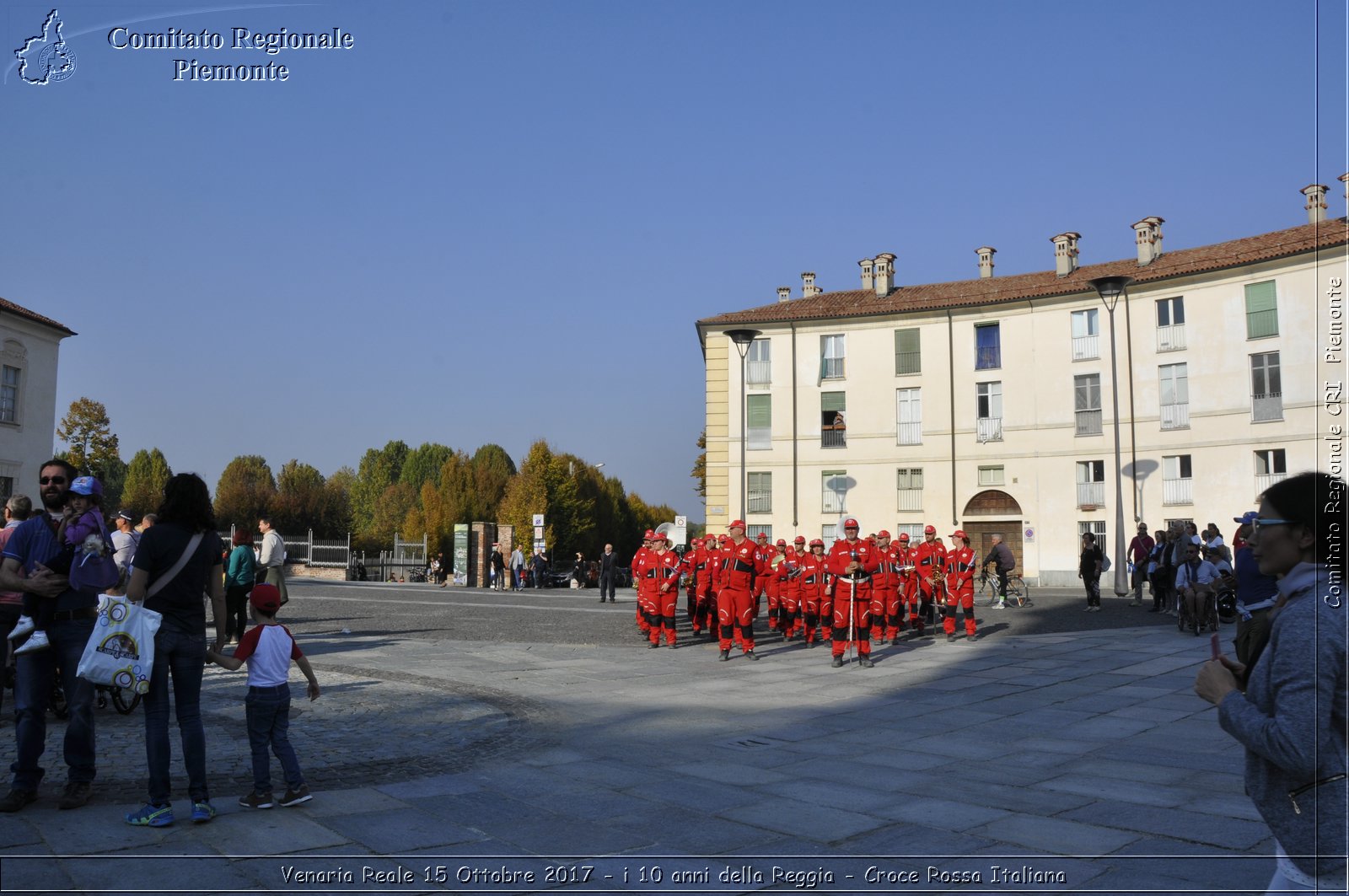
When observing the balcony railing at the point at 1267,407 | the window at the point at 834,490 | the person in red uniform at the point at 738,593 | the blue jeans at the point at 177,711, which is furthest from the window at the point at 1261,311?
the blue jeans at the point at 177,711

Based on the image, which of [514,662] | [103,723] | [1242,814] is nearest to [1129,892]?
[1242,814]

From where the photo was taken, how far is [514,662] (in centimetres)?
1411

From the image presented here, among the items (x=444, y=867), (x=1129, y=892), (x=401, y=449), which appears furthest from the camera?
(x=401, y=449)

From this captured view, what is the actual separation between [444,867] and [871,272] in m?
43.6

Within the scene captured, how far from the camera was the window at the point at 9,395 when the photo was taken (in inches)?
1423

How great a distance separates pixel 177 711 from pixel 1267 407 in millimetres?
36874

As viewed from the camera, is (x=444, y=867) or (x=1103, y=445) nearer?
(x=444, y=867)

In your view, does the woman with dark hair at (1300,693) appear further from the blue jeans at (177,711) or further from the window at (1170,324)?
the window at (1170,324)

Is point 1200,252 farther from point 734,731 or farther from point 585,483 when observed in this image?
point 585,483

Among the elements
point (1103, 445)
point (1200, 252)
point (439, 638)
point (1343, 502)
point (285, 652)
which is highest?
point (1200, 252)

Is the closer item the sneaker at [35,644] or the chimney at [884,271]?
the sneaker at [35,644]

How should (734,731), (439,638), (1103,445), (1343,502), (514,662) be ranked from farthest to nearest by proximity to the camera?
1. (1103,445)
2. (439,638)
3. (514,662)
4. (734,731)
5. (1343,502)

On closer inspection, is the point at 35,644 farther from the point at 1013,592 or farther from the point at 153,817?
the point at 1013,592

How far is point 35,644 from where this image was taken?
5.83m
